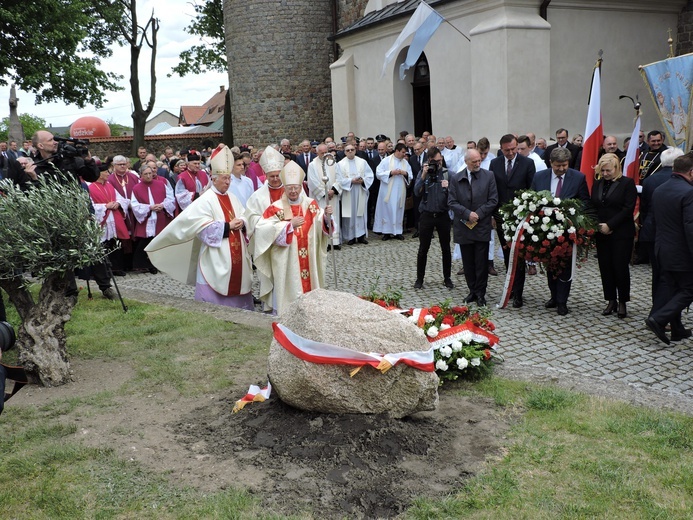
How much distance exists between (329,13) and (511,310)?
1849cm

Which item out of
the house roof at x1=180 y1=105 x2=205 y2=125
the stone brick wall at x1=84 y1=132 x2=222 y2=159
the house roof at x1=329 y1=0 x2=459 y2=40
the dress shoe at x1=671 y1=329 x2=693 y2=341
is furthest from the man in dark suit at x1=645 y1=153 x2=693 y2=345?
the house roof at x1=180 y1=105 x2=205 y2=125

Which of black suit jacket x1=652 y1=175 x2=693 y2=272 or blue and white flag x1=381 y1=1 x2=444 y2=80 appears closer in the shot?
black suit jacket x1=652 y1=175 x2=693 y2=272

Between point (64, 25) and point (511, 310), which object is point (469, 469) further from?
point (64, 25)

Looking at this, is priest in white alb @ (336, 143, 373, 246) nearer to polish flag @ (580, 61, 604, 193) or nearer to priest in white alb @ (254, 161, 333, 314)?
polish flag @ (580, 61, 604, 193)

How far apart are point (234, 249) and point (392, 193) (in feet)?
22.0

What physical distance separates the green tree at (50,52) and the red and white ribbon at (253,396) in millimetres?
26260

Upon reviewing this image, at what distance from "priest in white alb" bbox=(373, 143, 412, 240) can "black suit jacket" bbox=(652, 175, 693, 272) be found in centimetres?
761

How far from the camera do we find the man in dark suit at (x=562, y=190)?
7.91m

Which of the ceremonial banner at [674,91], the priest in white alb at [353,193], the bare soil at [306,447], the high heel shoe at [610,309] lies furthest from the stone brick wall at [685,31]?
the bare soil at [306,447]

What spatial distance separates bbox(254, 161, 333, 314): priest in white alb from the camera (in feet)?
24.8

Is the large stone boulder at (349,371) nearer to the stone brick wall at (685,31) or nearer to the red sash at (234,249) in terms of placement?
the red sash at (234,249)

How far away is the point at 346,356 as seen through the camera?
425 centimetres

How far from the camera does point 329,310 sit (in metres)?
4.47

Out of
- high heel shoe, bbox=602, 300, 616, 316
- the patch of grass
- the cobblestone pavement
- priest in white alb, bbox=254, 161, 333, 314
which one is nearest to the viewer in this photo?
the patch of grass
